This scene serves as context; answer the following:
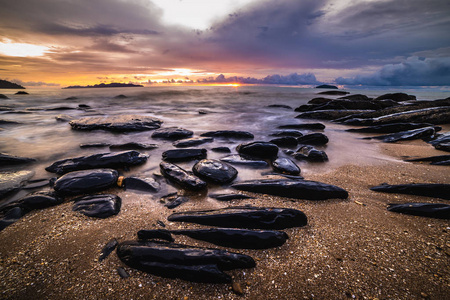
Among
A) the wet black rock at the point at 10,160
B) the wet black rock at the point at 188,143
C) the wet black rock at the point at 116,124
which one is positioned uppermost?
the wet black rock at the point at 116,124

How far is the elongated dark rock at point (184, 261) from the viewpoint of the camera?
1.55 meters

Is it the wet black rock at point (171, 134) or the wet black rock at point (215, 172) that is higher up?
the wet black rock at point (171, 134)

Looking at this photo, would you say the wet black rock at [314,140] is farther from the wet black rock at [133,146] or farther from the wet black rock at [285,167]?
the wet black rock at [133,146]

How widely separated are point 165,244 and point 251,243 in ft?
2.76

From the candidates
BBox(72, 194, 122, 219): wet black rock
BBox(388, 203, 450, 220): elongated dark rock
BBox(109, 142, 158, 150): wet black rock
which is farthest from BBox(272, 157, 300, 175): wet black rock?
BBox(109, 142, 158, 150): wet black rock

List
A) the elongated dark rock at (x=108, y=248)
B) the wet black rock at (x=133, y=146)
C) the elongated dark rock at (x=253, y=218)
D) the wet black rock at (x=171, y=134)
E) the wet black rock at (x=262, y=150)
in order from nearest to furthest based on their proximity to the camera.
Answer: the elongated dark rock at (x=108, y=248) < the elongated dark rock at (x=253, y=218) < the wet black rock at (x=262, y=150) < the wet black rock at (x=133, y=146) < the wet black rock at (x=171, y=134)

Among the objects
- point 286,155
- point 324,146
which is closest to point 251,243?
point 286,155

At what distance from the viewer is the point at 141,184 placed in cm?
321

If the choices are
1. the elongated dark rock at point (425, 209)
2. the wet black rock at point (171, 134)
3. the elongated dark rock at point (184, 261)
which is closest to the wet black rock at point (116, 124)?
the wet black rock at point (171, 134)

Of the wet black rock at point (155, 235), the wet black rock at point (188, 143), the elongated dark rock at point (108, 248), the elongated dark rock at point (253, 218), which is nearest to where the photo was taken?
the elongated dark rock at point (108, 248)

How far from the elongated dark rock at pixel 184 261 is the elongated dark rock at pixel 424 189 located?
264 cm

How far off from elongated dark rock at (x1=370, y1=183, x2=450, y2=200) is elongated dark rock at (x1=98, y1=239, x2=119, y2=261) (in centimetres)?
372

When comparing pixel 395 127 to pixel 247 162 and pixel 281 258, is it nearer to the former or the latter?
pixel 247 162

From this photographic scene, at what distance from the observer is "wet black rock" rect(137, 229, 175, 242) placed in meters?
1.98
